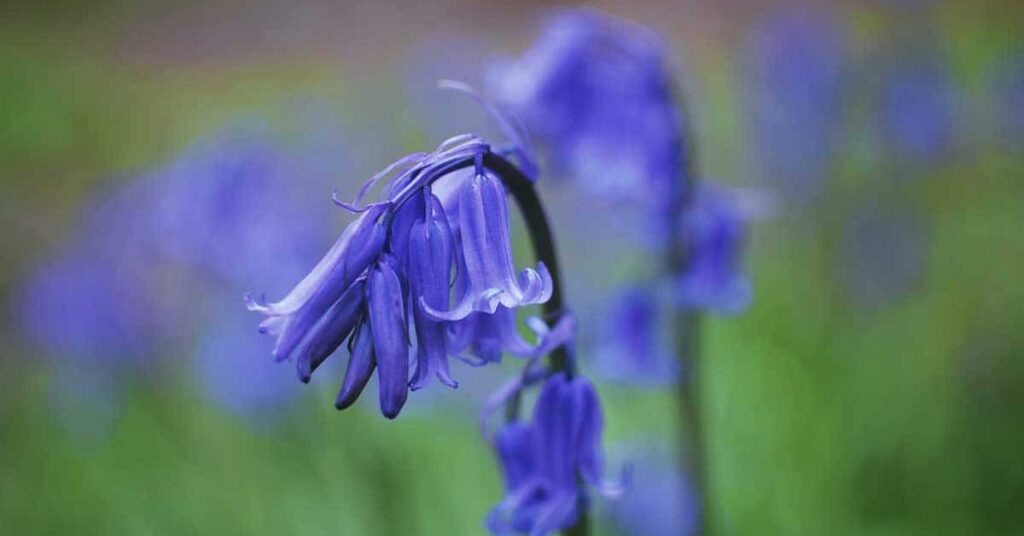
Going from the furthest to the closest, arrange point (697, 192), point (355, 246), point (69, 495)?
1. point (69, 495)
2. point (697, 192)
3. point (355, 246)

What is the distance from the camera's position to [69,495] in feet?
5.31

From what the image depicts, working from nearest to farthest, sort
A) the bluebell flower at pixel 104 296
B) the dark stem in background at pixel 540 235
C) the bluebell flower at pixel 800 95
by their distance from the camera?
1. the dark stem in background at pixel 540 235
2. the bluebell flower at pixel 104 296
3. the bluebell flower at pixel 800 95

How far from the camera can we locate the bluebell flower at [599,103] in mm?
1482

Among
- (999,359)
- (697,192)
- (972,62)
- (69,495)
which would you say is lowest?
(69,495)

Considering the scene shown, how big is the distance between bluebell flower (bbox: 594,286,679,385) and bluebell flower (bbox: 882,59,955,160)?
0.75 metres

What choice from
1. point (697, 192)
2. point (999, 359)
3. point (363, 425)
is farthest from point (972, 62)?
point (363, 425)

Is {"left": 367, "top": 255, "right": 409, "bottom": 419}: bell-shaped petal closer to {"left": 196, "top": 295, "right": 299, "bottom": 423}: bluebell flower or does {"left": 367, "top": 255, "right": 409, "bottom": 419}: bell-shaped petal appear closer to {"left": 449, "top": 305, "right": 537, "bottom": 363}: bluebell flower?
{"left": 449, "top": 305, "right": 537, "bottom": 363}: bluebell flower

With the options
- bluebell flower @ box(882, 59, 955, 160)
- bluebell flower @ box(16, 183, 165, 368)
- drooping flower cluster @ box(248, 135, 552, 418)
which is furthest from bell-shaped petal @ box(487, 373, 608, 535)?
bluebell flower @ box(882, 59, 955, 160)

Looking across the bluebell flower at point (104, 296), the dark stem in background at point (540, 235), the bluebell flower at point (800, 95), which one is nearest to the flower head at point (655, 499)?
the dark stem in background at point (540, 235)

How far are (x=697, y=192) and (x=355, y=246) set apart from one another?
2.56ft

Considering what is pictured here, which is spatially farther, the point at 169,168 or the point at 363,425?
the point at 169,168

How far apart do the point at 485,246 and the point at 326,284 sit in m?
0.12

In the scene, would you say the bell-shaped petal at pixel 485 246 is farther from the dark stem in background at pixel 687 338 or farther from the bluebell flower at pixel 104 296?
the bluebell flower at pixel 104 296

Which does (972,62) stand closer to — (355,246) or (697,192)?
(697,192)
